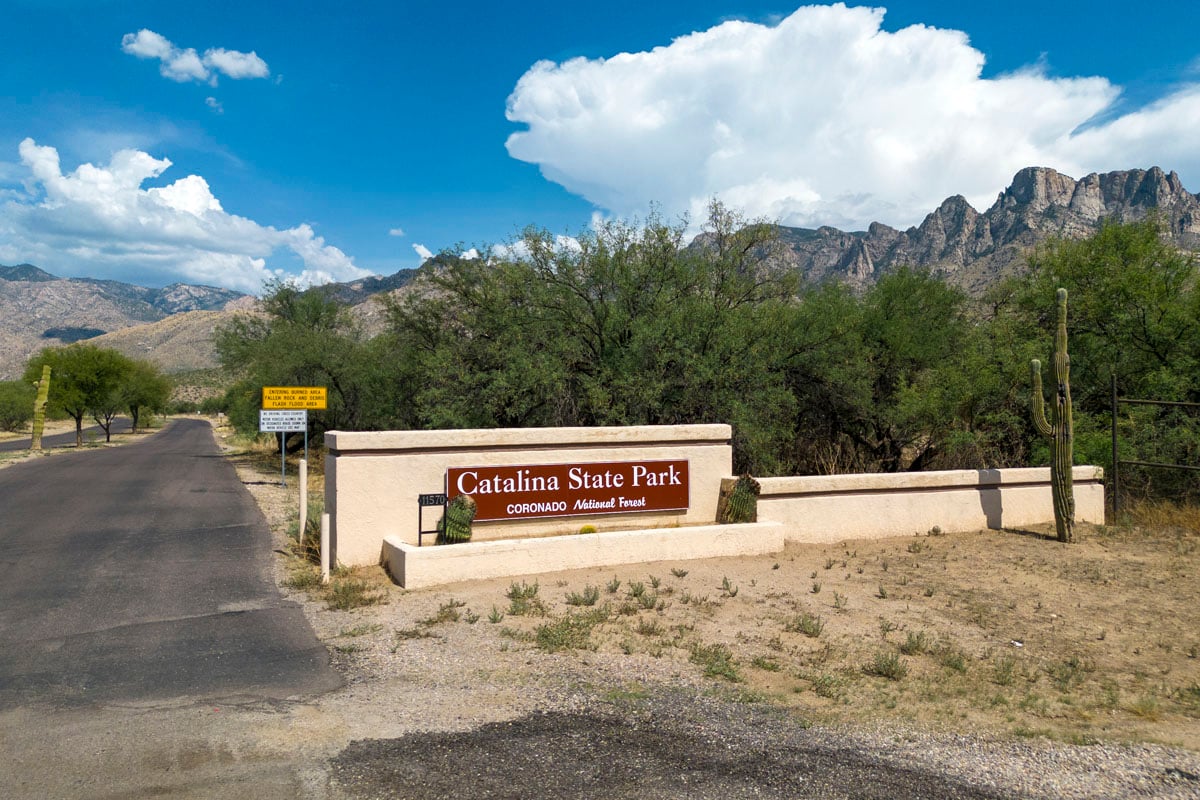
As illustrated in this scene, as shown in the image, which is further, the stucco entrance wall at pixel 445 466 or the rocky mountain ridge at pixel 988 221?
the rocky mountain ridge at pixel 988 221

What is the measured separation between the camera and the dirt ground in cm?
623

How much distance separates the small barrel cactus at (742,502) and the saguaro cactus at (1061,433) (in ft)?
18.4

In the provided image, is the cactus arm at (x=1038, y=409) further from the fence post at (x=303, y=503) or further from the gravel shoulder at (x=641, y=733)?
the fence post at (x=303, y=503)

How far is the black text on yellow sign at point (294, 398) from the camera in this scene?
16359mm

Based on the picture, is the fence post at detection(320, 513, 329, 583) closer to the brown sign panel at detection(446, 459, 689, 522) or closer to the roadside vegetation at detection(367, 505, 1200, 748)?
the roadside vegetation at detection(367, 505, 1200, 748)

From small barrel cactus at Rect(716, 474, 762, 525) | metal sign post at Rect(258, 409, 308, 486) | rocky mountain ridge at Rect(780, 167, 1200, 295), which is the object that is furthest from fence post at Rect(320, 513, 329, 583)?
rocky mountain ridge at Rect(780, 167, 1200, 295)

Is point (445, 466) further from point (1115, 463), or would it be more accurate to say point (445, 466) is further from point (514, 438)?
point (1115, 463)

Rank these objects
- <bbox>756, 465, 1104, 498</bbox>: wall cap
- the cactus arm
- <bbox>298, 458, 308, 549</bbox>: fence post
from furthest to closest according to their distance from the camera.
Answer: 1. the cactus arm
2. <bbox>756, 465, 1104, 498</bbox>: wall cap
3. <bbox>298, 458, 308, 549</bbox>: fence post

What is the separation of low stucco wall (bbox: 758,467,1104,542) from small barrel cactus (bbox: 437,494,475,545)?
483 centimetres

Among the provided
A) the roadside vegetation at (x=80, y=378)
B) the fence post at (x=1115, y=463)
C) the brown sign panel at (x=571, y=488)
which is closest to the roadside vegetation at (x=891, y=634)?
the brown sign panel at (x=571, y=488)

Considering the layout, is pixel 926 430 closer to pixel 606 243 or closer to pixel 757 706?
pixel 606 243

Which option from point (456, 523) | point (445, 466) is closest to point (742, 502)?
point (456, 523)

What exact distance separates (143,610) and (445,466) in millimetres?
4050

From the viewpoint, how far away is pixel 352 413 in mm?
30734
